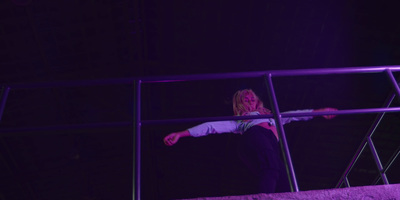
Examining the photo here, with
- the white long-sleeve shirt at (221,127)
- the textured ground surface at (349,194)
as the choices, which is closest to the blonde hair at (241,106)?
the white long-sleeve shirt at (221,127)

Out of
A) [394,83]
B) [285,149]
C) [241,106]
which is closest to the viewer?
[285,149]

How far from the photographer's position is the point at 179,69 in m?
5.22

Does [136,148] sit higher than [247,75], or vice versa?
[247,75]

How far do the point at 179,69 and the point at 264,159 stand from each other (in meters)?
3.37

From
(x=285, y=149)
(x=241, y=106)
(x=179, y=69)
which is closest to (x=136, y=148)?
(x=285, y=149)

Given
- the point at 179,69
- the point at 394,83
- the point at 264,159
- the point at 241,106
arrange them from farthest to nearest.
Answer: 1. the point at 179,69
2. the point at 241,106
3. the point at 264,159
4. the point at 394,83

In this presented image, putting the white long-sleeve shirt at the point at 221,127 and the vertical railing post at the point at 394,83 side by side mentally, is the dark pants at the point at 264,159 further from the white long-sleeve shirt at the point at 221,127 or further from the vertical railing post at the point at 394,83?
the vertical railing post at the point at 394,83

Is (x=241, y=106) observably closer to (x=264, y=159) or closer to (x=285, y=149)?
(x=264, y=159)

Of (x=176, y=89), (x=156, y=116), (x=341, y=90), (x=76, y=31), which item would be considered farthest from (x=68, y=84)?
Result: (x=341, y=90)

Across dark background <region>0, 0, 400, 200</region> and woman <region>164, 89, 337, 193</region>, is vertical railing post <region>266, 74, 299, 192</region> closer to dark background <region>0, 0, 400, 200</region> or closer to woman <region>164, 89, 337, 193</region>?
woman <region>164, 89, 337, 193</region>

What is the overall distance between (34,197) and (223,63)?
19.2 ft

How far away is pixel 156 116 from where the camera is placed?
623 centimetres

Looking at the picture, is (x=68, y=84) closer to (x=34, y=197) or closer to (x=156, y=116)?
(x=156, y=116)

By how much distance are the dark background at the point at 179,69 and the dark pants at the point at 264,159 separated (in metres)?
0.86
